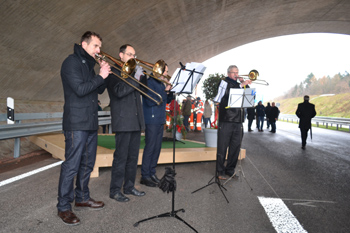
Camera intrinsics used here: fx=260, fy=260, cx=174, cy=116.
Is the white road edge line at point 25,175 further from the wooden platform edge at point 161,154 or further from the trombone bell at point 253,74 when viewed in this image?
the trombone bell at point 253,74

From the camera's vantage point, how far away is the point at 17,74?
29.9ft

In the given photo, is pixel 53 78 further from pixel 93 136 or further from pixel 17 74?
pixel 93 136

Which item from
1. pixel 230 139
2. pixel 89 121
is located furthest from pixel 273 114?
pixel 89 121

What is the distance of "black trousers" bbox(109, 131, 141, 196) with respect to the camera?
12.5ft

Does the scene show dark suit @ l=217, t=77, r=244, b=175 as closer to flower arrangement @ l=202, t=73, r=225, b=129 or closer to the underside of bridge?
the underside of bridge

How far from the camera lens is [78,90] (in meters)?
3.04

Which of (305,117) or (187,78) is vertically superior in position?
(187,78)

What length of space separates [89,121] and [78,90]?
0.42m

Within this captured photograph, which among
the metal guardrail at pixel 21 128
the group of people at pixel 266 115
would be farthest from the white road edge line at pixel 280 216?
the group of people at pixel 266 115

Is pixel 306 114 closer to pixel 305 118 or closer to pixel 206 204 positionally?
pixel 305 118

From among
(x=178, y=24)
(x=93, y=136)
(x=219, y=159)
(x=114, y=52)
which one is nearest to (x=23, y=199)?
(x=93, y=136)

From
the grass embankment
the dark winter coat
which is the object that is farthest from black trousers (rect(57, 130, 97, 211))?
the grass embankment

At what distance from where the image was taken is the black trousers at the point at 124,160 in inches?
151

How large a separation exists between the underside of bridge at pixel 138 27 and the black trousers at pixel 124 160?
18.5 ft
